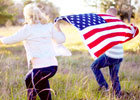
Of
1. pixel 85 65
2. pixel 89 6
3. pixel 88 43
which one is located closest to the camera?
pixel 88 43

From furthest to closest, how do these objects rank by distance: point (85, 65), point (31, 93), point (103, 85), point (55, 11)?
point (55, 11), point (85, 65), point (103, 85), point (31, 93)

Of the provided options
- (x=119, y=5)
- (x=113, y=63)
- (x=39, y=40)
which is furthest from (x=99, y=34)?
(x=119, y=5)

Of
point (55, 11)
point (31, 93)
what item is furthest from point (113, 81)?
point (55, 11)

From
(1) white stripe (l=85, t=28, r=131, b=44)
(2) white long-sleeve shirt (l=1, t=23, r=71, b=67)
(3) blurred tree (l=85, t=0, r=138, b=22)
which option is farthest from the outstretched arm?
(3) blurred tree (l=85, t=0, r=138, b=22)

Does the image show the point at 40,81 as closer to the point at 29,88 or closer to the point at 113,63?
the point at 29,88

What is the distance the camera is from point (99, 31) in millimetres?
3018

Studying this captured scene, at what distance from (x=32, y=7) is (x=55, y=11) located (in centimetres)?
3623

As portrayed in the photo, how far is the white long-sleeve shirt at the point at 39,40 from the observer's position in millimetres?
2355

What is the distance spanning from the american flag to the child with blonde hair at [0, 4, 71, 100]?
0.43 metres

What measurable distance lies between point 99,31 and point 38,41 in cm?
102

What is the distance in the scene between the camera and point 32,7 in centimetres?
241

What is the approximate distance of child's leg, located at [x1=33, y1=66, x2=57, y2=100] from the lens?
8.06ft

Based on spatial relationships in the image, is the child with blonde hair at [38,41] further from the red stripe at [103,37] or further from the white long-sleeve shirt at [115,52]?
the white long-sleeve shirt at [115,52]

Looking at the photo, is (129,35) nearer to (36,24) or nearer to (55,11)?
(36,24)
